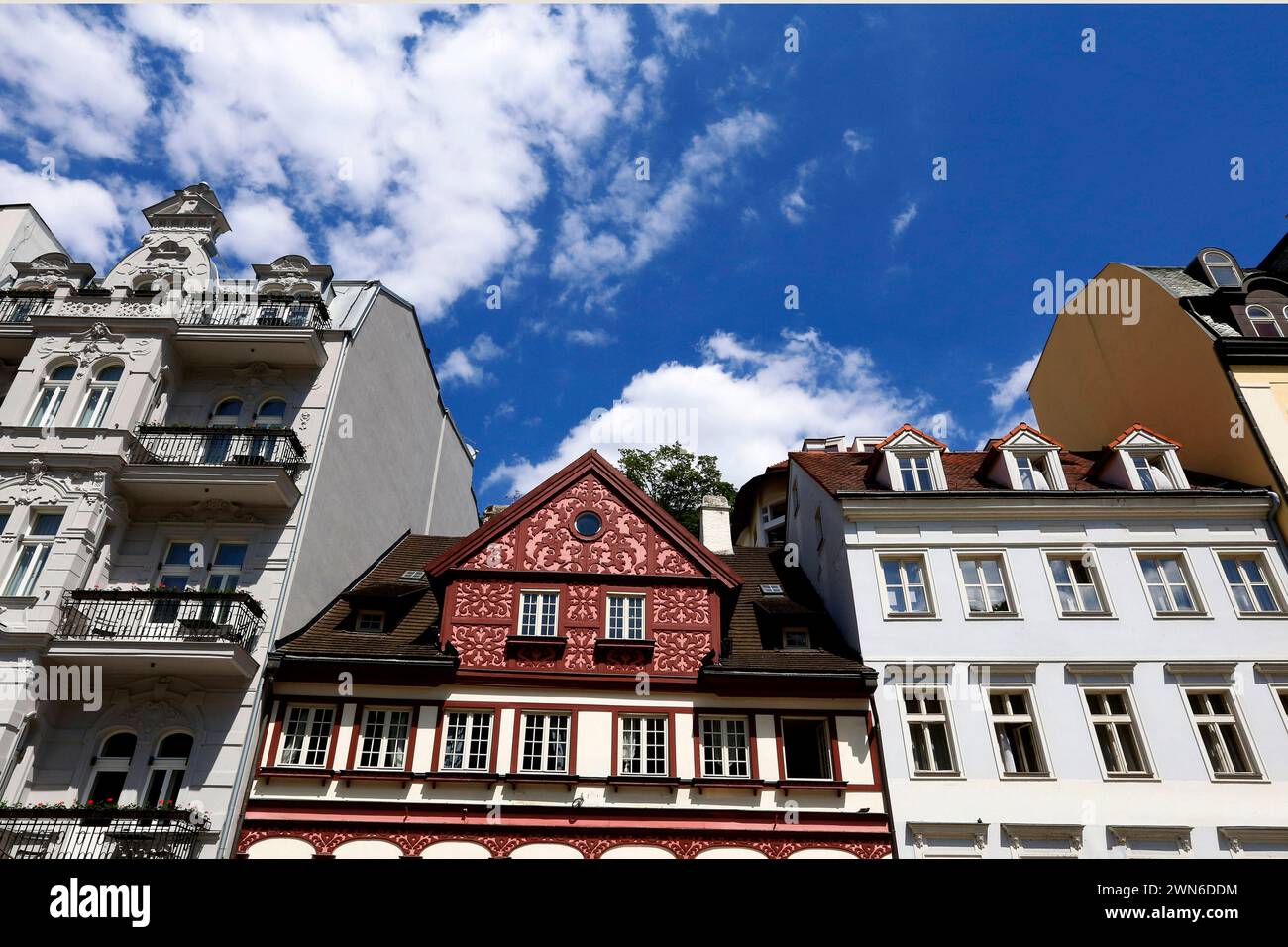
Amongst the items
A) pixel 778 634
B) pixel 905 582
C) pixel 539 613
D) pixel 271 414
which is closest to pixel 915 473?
pixel 905 582

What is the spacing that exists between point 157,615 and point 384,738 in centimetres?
573

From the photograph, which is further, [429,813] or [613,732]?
[613,732]

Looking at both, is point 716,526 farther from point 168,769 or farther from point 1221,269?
point 1221,269

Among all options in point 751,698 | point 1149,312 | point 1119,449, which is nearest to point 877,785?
point 751,698

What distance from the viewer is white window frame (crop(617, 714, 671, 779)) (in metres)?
18.0

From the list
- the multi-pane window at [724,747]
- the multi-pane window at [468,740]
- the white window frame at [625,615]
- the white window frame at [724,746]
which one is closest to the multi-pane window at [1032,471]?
the white window frame at [724,746]

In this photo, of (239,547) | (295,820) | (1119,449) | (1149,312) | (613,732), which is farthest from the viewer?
(1149,312)

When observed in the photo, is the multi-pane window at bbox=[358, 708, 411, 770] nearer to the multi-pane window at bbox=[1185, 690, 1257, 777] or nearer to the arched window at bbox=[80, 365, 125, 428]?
the arched window at bbox=[80, 365, 125, 428]

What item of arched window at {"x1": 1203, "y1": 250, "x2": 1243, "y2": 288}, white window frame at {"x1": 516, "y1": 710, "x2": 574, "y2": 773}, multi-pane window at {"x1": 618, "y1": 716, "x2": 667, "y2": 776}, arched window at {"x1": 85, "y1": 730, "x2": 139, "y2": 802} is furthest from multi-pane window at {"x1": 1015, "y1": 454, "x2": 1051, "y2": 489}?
arched window at {"x1": 85, "y1": 730, "x2": 139, "y2": 802}
